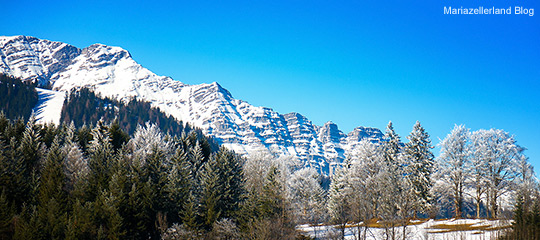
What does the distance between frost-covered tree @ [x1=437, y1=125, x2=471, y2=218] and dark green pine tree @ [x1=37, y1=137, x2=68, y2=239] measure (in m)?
49.3

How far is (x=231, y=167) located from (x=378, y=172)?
20030mm

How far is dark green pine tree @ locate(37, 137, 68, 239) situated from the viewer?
4562 cm

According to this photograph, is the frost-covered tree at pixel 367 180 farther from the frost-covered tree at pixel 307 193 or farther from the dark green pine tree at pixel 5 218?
the dark green pine tree at pixel 5 218

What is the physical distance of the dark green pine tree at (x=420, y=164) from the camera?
198 feet

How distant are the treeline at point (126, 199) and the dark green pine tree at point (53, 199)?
4.4 inches

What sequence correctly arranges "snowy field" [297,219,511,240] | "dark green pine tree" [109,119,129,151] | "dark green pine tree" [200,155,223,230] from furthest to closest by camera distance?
"dark green pine tree" [109,119,129,151]
"dark green pine tree" [200,155,223,230]
"snowy field" [297,219,511,240]

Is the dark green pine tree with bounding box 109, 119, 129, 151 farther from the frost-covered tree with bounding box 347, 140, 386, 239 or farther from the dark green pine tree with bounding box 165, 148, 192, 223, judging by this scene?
the frost-covered tree with bounding box 347, 140, 386, 239

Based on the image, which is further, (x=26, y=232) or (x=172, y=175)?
(x=172, y=175)

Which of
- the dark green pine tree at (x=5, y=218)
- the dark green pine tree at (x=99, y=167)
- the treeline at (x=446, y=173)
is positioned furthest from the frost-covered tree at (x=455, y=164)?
the dark green pine tree at (x=5, y=218)

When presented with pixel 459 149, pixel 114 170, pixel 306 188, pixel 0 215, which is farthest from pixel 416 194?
pixel 0 215

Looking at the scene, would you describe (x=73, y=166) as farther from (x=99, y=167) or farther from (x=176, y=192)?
(x=176, y=192)

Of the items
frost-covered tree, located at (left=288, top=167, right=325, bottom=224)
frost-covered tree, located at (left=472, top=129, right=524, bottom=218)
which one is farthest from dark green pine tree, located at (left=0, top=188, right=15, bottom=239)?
frost-covered tree, located at (left=472, top=129, right=524, bottom=218)

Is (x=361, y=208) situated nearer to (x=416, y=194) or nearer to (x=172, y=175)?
(x=416, y=194)

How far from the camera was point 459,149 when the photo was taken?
56.7 m
